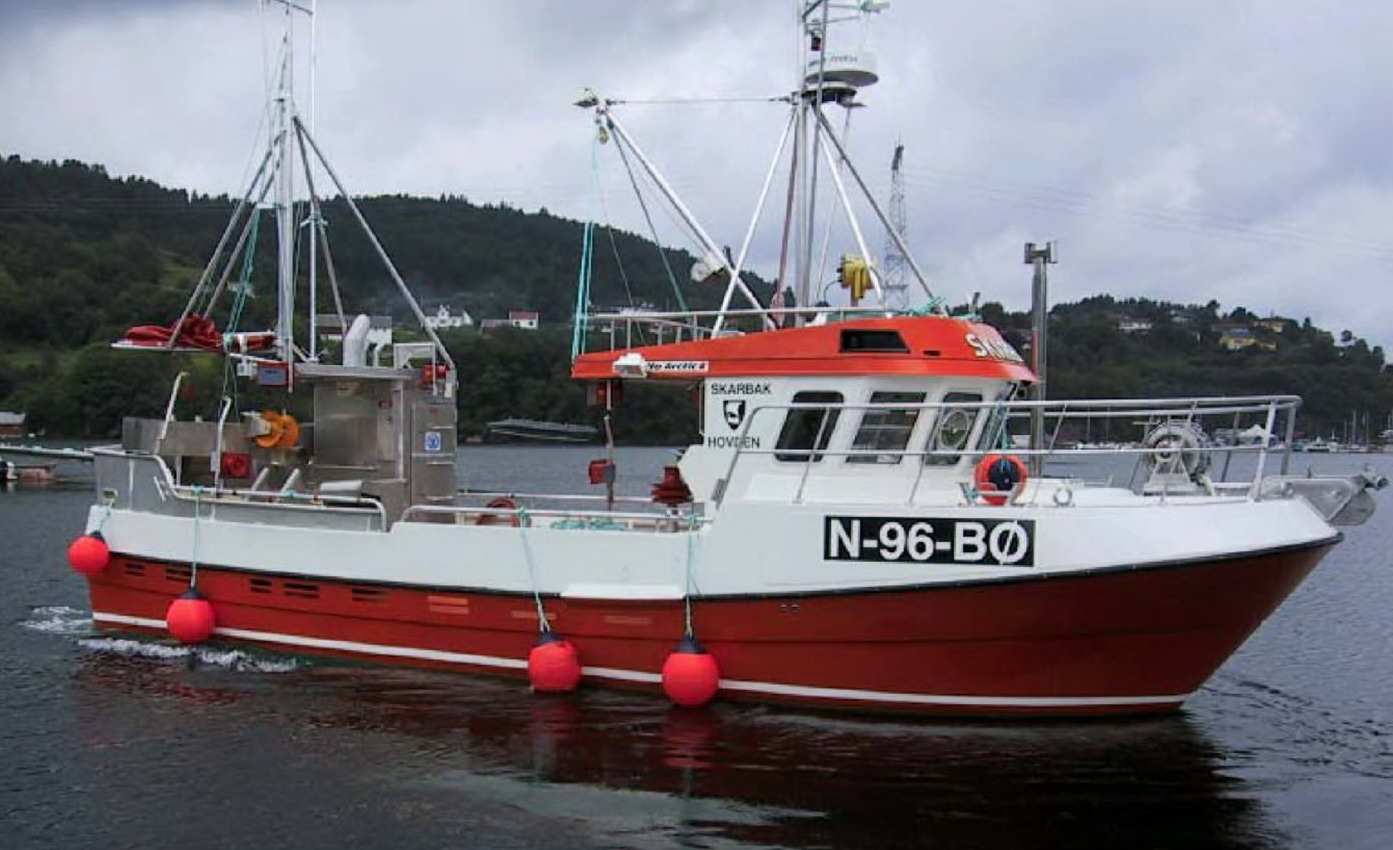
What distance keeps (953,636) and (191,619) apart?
821 cm

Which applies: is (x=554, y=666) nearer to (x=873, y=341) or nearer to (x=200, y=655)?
(x=873, y=341)

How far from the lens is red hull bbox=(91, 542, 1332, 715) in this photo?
947cm

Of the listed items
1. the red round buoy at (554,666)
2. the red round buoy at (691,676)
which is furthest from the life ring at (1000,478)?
the red round buoy at (554,666)

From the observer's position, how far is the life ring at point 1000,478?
32.6 feet

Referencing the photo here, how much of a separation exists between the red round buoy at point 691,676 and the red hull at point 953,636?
0.17 meters

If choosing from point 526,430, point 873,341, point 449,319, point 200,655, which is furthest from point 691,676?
point 449,319

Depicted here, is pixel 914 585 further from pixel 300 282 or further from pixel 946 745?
pixel 300 282

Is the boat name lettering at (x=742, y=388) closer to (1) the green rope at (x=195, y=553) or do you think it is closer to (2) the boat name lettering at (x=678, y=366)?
(2) the boat name lettering at (x=678, y=366)

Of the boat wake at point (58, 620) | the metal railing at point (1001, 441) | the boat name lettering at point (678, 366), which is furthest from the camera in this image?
the boat wake at point (58, 620)

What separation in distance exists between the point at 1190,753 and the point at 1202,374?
162 feet

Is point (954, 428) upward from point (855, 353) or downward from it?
downward

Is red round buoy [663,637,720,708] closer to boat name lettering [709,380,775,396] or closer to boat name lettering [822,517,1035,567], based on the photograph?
boat name lettering [822,517,1035,567]

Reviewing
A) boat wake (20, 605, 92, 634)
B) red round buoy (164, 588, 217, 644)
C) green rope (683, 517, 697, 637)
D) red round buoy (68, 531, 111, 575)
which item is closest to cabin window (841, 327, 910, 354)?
green rope (683, 517, 697, 637)

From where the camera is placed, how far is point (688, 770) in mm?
9469
